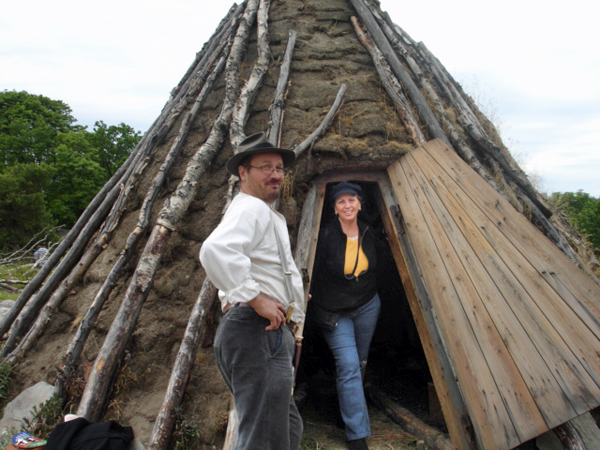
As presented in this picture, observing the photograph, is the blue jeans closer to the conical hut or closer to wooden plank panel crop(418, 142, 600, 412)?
the conical hut

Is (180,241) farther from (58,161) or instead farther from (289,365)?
(58,161)

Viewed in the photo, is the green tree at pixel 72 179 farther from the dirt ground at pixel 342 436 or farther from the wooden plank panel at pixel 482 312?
the wooden plank panel at pixel 482 312

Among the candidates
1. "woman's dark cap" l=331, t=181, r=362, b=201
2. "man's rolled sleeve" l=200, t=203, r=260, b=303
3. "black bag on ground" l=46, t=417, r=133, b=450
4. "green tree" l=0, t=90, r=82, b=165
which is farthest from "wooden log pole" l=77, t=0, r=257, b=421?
"green tree" l=0, t=90, r=82, b=165

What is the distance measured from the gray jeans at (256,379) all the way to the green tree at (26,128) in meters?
28.5

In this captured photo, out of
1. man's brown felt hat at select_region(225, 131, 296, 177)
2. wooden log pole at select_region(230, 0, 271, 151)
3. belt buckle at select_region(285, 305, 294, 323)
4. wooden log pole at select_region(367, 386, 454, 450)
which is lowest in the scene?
wooden log pole at select_region(367, 386, 454, 450)

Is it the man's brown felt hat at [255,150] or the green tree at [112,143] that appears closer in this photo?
the man's brown felt hat at [255,150]

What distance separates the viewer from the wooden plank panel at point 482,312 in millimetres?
2369

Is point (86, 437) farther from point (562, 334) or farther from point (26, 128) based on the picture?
point (26, 128)

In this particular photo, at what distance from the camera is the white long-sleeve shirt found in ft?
5.50

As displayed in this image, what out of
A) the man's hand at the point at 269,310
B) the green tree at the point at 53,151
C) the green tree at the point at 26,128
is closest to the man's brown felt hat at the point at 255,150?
the man's hand at the point at 269,310

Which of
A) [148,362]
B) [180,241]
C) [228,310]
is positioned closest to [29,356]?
[148,362]

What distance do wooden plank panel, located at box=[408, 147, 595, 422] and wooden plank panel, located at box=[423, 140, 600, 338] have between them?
0.29 feet

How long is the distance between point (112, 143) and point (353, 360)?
106 ft

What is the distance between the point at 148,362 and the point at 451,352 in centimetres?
219
